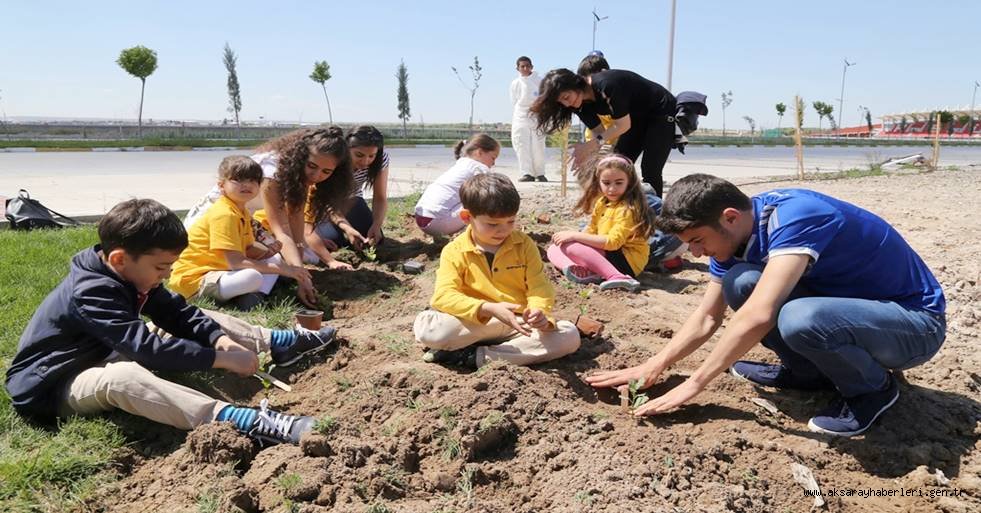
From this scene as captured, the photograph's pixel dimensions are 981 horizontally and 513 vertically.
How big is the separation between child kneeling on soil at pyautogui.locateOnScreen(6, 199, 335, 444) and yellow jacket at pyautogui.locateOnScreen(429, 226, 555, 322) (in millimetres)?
1021

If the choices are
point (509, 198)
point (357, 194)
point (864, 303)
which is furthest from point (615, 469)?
point (357, 194)

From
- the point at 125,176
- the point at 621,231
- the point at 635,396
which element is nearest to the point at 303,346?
the point at 635,396

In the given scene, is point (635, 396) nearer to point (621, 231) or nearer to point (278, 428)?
point (278, 428)

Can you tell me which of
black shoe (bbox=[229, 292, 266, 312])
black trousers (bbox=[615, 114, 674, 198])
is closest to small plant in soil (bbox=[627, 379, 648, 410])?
black shoe (bbox=[229, 292, 266, 312])

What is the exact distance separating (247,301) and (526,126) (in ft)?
27.4

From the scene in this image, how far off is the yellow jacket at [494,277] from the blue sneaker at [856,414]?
1.35 m

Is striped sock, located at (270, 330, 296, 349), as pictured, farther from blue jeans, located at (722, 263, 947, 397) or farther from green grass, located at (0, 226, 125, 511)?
blue jeans, located at (722, 263, 947, 397)

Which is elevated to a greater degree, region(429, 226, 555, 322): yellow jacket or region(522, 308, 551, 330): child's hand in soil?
region(429, 226, 555, 322): yellow jacket

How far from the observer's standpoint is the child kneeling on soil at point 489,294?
3.59 meters

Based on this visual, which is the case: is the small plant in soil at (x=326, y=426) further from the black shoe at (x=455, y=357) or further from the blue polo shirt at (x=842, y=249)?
the blue polo shirt at (x=842, y=249)

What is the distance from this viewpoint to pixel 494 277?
3.77 m

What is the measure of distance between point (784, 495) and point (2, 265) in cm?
561

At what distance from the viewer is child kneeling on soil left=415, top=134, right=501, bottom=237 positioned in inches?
256

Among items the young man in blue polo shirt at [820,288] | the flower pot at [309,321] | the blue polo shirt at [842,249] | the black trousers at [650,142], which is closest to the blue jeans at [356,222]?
the flower pot at [309,321]
